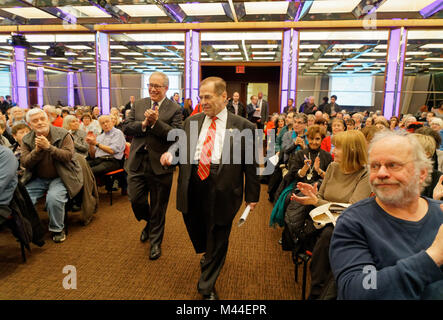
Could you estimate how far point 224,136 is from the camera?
6.45ft

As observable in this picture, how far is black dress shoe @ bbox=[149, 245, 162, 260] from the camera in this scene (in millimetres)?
2683

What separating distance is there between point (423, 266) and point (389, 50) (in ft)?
28.3

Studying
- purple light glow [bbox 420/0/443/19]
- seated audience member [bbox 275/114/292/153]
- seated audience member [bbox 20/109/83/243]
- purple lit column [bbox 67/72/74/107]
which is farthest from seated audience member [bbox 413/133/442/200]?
purple lit column [bbox 67/72/74/107]

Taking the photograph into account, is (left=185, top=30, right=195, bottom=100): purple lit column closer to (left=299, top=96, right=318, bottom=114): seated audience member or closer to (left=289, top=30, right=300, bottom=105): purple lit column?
(left=289, top=30, right=300, bottom=105): purple lit column

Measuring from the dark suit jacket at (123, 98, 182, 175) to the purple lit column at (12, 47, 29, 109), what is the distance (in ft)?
30.3

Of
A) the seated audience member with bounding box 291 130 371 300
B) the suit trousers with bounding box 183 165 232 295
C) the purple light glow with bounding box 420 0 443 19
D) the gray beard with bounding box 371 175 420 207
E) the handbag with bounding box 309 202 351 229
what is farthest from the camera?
Result: the purple light glow with bounding box 420 0 443 19

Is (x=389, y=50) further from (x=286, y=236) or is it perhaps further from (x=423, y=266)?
(x=423, y=266)

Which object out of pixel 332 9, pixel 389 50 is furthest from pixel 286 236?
pixel 389 50

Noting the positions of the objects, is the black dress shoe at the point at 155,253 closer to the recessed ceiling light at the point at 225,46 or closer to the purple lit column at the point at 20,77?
the recessed ceiling light at the point at 225,46

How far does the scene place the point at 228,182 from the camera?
1946mm

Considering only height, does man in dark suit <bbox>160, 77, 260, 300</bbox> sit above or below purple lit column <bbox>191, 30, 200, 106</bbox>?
below

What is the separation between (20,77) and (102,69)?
3142mm

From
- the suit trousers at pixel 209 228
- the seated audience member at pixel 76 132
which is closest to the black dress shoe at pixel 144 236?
the suit trousers at pixel 209 228

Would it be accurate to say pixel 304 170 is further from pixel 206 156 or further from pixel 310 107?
pixel 310 107
